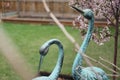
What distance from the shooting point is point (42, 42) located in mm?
8883

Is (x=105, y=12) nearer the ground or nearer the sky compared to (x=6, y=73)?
nearer the sky

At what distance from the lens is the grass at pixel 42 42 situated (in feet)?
22.9

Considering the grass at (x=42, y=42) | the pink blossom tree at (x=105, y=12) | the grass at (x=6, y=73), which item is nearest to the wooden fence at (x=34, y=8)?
the grass at (x=42, y=42)

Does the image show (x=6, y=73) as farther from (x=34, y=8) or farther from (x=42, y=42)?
(x=34, y=8)

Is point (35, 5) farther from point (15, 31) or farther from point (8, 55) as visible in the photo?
point (8, 55)

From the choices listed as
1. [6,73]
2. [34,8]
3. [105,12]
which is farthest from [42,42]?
[34,8]

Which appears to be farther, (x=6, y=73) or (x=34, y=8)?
(x=34, y=8)

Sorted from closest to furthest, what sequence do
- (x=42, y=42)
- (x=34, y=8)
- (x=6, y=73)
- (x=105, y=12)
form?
(x=105, y=12) → (x=6, y=73) → (x=42, y=42) → (x=34, y=8)

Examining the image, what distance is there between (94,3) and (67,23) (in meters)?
6.96

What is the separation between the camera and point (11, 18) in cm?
1252

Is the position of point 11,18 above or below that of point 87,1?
below

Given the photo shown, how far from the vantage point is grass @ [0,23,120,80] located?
6.99m

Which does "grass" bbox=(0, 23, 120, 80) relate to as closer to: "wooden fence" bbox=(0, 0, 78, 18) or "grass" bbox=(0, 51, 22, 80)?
"grass" bbox=(0, 51, 22, 80)

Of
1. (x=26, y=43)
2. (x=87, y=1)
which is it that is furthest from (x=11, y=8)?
(x=87, y=1)
